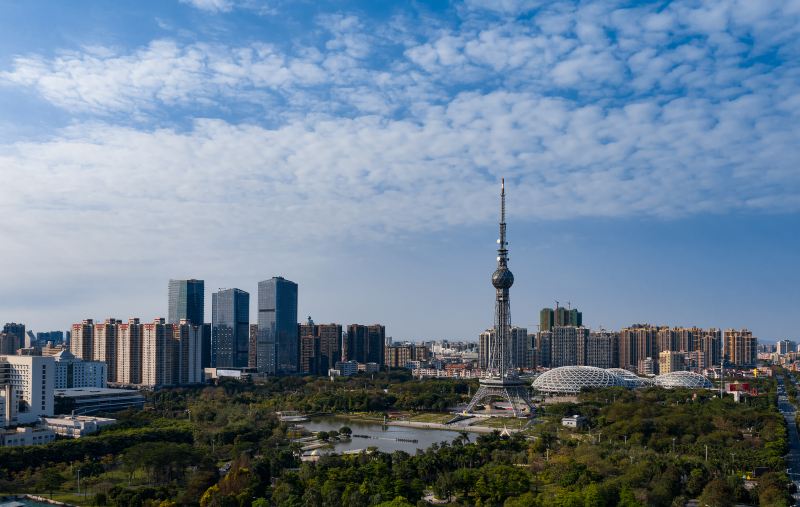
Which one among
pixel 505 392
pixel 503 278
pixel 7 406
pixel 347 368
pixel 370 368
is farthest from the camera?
pixel 347 368

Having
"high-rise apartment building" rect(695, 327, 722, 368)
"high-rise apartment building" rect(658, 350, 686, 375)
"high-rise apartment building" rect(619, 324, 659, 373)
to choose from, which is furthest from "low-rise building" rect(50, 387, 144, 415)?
"high-rise apartment building" rect(695, 327, 722, 368)

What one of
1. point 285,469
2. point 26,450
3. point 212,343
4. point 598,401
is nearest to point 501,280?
point 598,401

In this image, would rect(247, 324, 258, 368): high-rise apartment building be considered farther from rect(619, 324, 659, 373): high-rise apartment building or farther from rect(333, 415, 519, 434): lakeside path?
rect(619, 324, 659, 373): high-rise apartment building

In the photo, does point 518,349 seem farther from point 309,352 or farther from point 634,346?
point 309,352

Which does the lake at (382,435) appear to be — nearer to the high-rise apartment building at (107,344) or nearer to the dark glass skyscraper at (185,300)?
the high-rise apartment building at (107,344)

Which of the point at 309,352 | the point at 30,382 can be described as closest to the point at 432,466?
the point at 30,382

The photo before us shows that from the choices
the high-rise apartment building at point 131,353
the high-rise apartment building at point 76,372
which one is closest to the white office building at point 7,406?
the high-rise apartment building at point 76,372
